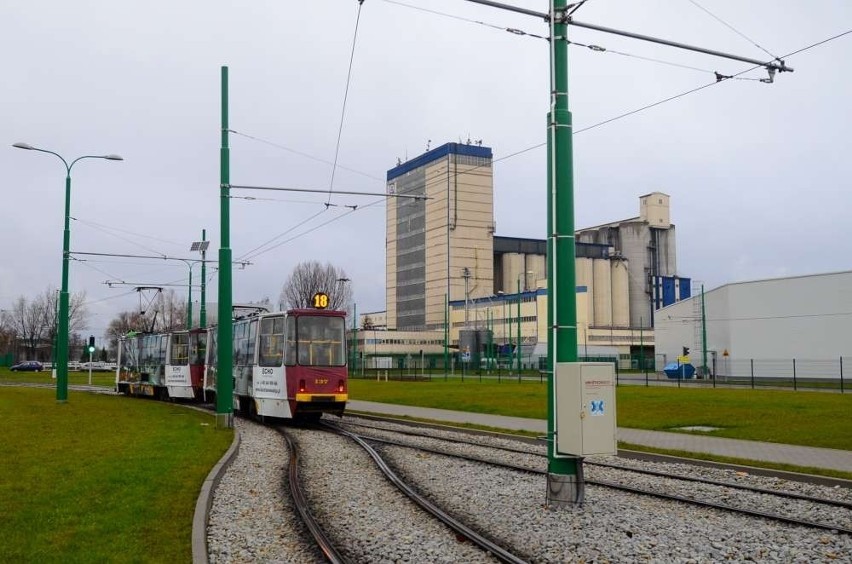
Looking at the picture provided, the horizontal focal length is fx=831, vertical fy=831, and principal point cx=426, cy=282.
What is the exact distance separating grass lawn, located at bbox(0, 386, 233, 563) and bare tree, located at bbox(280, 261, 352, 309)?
58.5 metres

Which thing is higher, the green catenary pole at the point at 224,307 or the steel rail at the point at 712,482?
the green catenary pole at the point at 224,307

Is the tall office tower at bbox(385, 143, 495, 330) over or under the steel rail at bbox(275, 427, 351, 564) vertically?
over

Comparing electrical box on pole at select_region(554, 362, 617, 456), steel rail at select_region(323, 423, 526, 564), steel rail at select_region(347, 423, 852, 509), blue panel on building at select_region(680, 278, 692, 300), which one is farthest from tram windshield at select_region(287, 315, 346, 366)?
blue panel on building at select_region(680, 278, 692, 300)

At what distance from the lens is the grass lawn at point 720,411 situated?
763 inches

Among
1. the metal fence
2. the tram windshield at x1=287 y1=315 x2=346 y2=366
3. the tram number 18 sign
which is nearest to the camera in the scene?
the tram windshield at x1=287 y1=315 x2=346 y2=366

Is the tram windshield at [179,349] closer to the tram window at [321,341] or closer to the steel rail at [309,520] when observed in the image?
the tram window at [321,341]

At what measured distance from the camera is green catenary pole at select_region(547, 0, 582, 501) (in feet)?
Result: 34.8

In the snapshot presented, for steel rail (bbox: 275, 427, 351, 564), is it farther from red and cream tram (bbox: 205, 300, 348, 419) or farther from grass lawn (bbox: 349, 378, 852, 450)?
grass lawn (bbox: 349, 378, 852, 450)

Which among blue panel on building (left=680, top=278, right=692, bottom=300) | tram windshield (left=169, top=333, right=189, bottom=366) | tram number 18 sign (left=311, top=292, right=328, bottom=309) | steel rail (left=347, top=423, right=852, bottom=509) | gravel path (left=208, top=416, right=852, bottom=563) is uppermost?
blue panel on building (left=680, top=278, right=692, bottom=300)

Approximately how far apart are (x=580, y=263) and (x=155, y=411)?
304ft

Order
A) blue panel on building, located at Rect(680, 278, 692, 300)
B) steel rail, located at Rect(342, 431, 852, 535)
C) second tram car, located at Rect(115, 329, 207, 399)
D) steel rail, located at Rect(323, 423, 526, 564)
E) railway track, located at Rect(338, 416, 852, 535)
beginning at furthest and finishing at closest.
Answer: blue panel on building, located at Rect(680, 278, 692, 300), second tram car, located at Rect(115, 329, 207, 399), railway track, located at Rect(338, 416, 852, 535), steel rail, located at Rect(342, 431, 852, 535), steel rail, located at Rect(323, 423, 526, 564)

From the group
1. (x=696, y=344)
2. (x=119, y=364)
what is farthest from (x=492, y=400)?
(x=696, y=344)

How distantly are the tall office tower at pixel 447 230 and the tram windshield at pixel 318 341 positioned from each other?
9023 centimetres

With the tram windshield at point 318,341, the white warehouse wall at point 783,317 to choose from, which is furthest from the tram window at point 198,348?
the white warehouse wall at point 783,317
